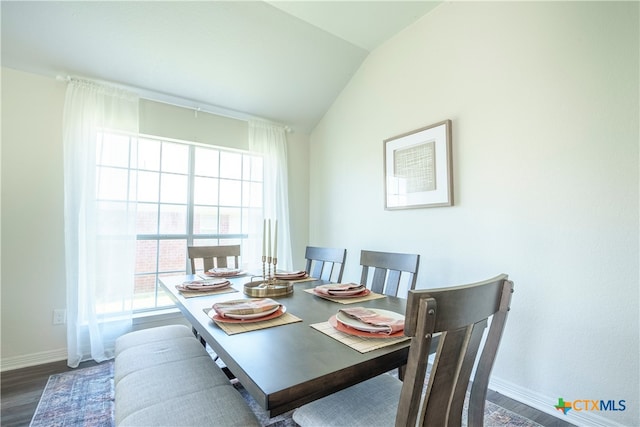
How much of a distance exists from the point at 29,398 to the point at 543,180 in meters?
3.43

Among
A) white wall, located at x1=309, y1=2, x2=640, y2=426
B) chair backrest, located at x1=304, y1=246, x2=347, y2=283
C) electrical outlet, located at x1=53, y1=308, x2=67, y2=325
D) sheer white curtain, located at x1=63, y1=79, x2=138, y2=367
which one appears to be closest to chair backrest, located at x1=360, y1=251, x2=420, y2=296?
chair backrest, located at x1=304, y1=246, x2=347, y2=283

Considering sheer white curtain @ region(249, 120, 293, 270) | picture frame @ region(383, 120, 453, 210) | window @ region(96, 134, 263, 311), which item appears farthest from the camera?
sheer white curtain @ region(249, 120, 293, 270)

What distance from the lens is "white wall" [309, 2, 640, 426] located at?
1.49 m

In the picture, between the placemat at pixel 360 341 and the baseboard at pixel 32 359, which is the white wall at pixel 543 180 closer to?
the placemat at pixel 360 341

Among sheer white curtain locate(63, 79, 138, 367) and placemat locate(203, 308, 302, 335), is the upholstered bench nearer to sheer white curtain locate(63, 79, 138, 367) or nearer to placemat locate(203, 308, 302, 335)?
placemat locate(203, 308, 302, 335)

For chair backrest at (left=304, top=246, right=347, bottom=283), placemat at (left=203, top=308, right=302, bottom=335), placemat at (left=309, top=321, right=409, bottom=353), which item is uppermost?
chair backrest at (left=304, top=246, right=347, bottom=283)

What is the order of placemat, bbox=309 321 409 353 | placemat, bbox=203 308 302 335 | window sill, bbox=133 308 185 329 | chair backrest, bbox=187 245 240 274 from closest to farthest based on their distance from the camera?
placemat, bbox=309 321 409 353, placemat, bbox=203 308 302 335, chair backrest, bbox=187 245 240 274, window sill, bbox=133 308 185 329

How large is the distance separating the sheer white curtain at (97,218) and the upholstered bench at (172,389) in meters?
1.10

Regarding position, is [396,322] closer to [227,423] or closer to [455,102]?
[227,423]

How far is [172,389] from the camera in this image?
1136 mm

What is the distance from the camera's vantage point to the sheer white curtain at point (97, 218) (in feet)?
7.68

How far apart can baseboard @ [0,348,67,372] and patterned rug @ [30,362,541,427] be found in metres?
0.30

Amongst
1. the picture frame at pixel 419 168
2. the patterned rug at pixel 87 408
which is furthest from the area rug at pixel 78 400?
the picture frame at pixel 419 168

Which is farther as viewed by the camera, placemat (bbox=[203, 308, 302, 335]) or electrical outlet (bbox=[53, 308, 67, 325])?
electrical outlet (bbox=[53, 308, 67, 325])
